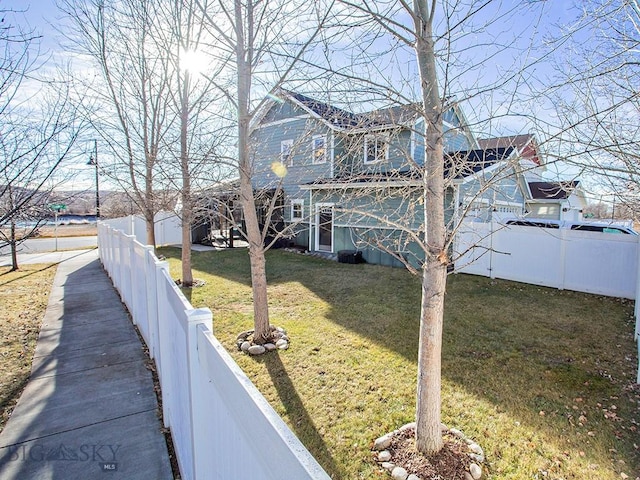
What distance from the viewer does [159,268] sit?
355cm

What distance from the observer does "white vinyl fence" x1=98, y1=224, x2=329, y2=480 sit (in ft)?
3.67

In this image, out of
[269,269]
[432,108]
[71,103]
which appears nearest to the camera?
[432,108]

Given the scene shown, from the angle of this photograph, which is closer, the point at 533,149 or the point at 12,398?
the point at 533,149

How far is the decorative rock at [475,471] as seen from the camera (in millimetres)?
2891

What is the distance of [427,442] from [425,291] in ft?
4.14

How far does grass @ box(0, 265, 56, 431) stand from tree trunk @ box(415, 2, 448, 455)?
3.83 metres

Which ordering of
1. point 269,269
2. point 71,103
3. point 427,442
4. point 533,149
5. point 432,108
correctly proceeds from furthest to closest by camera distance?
point 269,269, point 71,103, point 533,149, point 427,442, point 432,108

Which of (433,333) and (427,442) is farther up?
(433,333)

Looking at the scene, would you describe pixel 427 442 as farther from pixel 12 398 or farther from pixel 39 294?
pixel 39 294

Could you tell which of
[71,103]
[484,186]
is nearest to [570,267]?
[484,186]

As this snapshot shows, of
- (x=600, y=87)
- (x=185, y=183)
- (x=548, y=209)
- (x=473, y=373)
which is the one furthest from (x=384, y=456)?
(x=548, y=209)

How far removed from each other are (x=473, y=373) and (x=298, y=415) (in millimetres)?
2323

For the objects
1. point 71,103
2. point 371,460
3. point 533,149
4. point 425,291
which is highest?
point 71,103

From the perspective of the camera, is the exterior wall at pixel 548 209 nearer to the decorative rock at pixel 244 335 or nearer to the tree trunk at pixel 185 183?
the tree trunk at pixel 185 183
